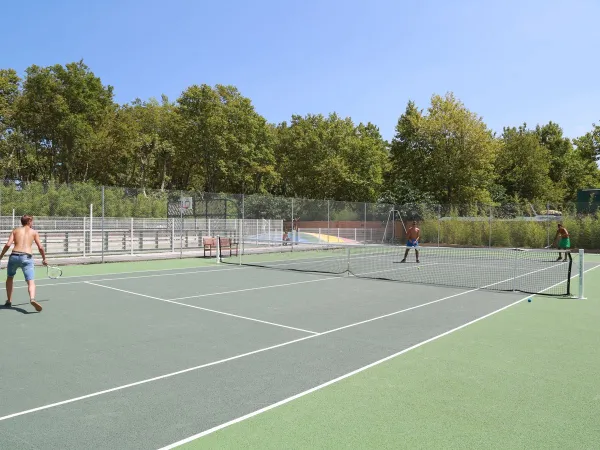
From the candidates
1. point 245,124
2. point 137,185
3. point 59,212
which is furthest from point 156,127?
point 59,212

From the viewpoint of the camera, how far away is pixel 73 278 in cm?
1415

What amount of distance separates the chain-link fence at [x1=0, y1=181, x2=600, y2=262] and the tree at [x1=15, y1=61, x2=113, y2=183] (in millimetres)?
24793

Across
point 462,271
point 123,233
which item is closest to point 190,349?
point 462,271

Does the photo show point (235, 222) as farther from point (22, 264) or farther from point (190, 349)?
point (190, 349)

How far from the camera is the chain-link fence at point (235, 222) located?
19.9 m

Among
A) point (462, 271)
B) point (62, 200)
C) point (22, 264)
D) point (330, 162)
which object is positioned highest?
point (330, 162)

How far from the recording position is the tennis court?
3957mm

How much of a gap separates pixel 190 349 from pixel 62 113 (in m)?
43.0

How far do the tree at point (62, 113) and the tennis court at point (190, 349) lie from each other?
116 feet

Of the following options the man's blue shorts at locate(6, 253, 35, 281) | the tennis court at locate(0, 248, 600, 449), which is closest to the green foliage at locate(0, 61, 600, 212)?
the tennis court at locate(0, 248, 600, 449)

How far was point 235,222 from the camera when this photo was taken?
2653cm

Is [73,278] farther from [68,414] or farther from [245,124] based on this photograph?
[245,124]

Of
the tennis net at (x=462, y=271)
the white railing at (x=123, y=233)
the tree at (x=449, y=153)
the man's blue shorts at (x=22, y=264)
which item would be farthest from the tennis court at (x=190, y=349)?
the tree at (x=449, y=153)

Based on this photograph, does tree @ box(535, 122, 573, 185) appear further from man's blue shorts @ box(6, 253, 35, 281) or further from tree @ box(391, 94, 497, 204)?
man's blue shorts @ box(6, 253, 35, 281)
